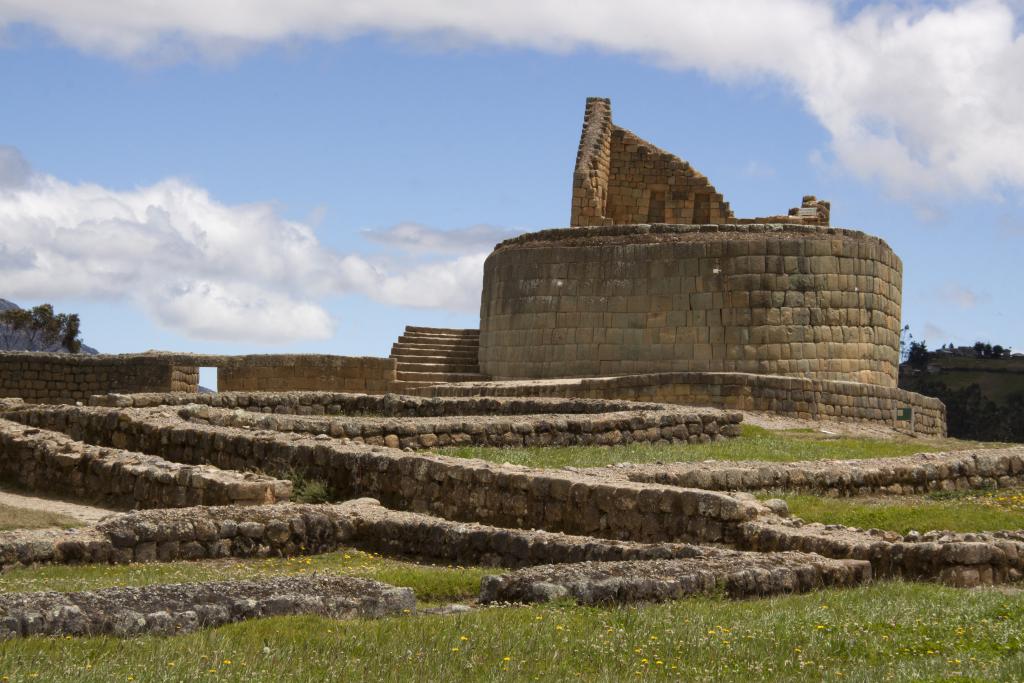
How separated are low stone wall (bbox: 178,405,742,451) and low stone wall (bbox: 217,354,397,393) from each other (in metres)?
13.1

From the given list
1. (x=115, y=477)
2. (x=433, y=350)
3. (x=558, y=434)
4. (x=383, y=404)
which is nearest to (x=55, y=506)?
(x=115, y=477)

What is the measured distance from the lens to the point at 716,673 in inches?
289

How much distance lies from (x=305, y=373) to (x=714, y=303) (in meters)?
9.70

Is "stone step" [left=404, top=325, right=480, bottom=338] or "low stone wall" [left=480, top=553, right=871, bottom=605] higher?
"stone step" [left=404, top=325, right=480, bottom=338]

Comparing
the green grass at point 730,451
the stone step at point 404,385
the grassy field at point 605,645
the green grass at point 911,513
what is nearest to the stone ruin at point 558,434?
the stone step at point 404,385

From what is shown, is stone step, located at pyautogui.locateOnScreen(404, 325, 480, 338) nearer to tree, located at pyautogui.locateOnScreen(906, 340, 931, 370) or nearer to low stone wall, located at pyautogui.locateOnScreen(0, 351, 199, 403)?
low stone wall, located at pyautogui.locateOnScreen(0, 351, 199, 403)

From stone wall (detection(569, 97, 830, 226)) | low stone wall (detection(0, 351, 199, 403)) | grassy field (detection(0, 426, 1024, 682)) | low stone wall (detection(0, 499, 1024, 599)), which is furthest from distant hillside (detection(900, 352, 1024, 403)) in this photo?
grassy field (detection(0, 426, 1024, 682))

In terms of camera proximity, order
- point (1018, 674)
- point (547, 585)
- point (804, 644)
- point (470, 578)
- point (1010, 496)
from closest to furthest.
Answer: point (1018, 674)
point (804, 644)
point (547, 585)
point (470, 578)
point (1010, 496)

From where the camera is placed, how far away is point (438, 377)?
35.9 m

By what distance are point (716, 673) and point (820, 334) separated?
Answer: 982 inches

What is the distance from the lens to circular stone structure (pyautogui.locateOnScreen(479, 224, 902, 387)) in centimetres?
3131

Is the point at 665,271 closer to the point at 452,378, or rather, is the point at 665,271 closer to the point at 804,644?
the point at 452,378

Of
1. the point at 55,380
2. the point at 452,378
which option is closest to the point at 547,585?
the point at 452,378

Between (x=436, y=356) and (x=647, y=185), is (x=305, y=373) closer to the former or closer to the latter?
(x=436, y=356)
